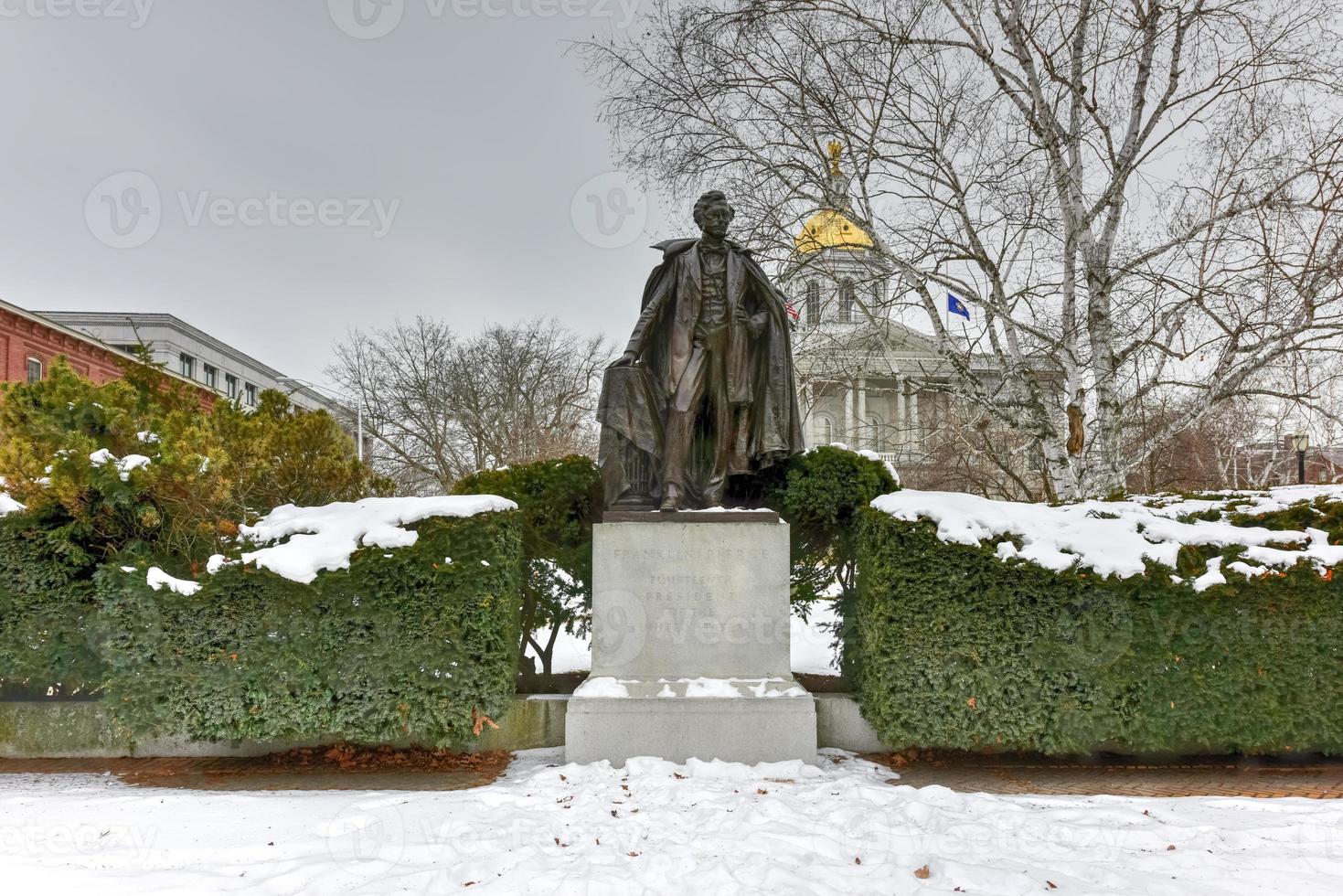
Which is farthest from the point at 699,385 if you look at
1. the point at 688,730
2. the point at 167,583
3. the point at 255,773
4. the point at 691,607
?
the point at 255,773

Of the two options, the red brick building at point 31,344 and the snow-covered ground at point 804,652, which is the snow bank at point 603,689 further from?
the red brick building at point 31,344

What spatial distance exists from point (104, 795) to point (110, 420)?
9.82 ft

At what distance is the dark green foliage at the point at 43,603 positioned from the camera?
595 cm

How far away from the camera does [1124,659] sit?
5.69 m

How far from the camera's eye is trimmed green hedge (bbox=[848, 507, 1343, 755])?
223 inches

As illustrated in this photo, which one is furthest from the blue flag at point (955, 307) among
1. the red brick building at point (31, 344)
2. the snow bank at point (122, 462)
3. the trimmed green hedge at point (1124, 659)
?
the red brick building at point (31, 344)

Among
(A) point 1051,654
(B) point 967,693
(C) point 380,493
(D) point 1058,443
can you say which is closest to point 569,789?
(B) point 967,693

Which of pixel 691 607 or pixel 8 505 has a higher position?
pixel 8 505

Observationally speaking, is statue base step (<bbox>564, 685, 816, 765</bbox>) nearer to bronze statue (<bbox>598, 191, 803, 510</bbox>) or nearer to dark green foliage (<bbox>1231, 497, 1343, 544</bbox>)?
bronze statue (<bbox>598, 191, 803, 510</bbox>)

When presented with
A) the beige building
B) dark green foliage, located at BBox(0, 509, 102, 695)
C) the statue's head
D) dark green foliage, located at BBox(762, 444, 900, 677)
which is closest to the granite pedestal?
dark green foliage, located at BBox(762, 444, 900, 677)

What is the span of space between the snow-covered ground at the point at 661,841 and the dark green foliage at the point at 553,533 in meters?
2.18

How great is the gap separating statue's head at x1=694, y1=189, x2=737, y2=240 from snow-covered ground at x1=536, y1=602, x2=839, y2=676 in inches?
140

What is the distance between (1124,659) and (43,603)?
7907 millimetres

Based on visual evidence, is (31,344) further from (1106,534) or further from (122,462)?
(1106,534)
